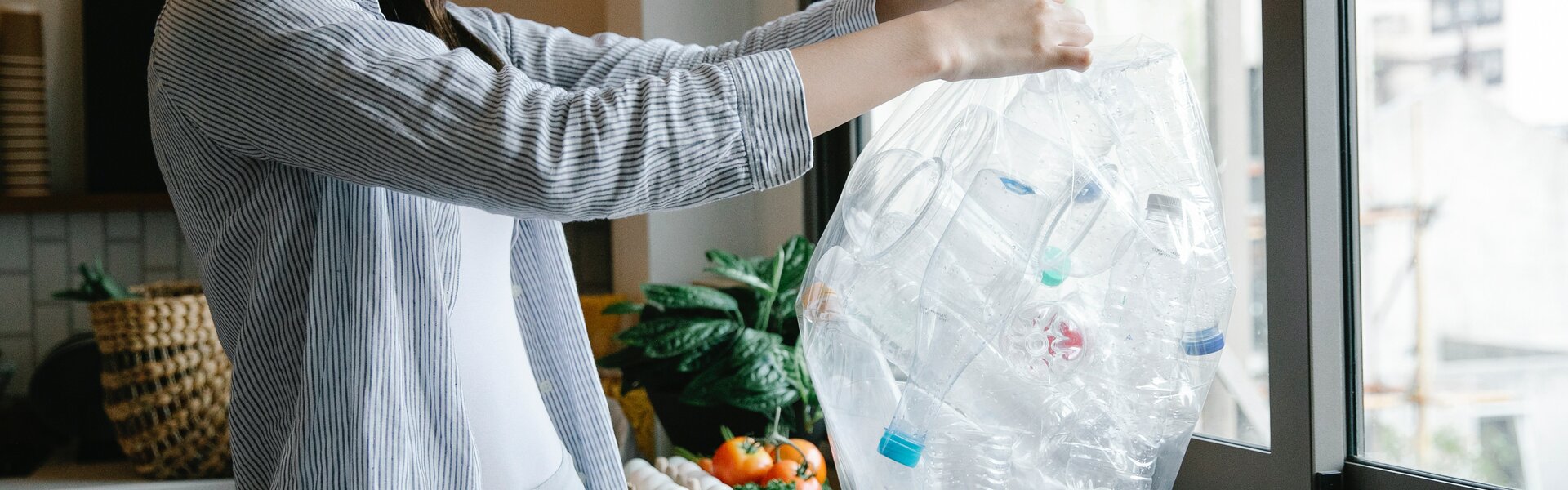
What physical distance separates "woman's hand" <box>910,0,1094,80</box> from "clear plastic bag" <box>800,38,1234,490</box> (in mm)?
117

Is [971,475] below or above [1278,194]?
below

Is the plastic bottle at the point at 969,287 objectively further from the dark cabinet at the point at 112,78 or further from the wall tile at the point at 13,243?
the wall tile at the point at 13,243

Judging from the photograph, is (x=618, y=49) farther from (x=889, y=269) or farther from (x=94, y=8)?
(x=94, y=8)

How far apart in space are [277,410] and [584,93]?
0.32 meters

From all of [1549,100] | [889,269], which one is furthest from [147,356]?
[1549,100]

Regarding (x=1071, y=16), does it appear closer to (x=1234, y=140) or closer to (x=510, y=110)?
(x=510, y=110)

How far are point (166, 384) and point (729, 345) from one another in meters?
0.89

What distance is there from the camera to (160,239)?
246 cm

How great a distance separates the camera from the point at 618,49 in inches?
36.5

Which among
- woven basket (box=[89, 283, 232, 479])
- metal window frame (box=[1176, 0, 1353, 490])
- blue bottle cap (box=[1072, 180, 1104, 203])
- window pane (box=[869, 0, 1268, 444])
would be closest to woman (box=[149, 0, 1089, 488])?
blue bottle cap (box=[1072, 180, 1104, 203])

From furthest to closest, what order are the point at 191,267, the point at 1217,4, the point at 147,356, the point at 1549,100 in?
the point at 191,267 < the point at 147,356 < the point at 1217,4 < the point at 1549,100

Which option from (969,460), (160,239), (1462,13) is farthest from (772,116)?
(160,239)

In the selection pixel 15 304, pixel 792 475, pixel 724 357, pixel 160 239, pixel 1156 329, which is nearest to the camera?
pixel 1156 329

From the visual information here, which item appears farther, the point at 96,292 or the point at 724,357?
the point at 96,292
